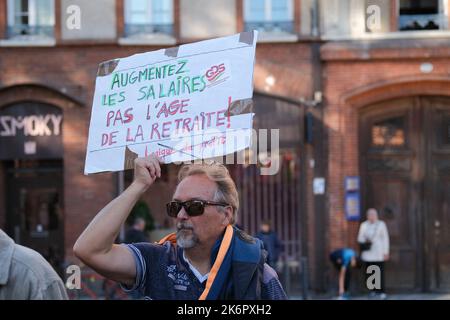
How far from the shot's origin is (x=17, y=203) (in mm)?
18250

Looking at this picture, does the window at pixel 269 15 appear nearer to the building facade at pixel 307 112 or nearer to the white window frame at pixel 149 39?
the building facade at pixel 307 112

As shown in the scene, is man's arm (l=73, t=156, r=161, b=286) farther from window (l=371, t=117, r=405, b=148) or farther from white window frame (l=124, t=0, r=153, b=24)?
white window frame (l=124, t=0, r=153, b=24)

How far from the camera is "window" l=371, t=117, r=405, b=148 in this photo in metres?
17.5

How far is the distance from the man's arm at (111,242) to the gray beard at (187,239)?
0.85ft

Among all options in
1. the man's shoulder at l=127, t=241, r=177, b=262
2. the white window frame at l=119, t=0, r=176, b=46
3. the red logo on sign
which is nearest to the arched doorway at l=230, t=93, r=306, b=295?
the white window frame at l=119, t=0, r=176, b=46

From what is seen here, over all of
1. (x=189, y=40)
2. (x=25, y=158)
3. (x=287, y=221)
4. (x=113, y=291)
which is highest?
(x=189, y=40)

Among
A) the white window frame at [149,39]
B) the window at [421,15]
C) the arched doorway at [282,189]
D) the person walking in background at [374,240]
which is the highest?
the window at [421,15]

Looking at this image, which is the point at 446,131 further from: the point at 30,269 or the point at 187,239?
the point at 30,269

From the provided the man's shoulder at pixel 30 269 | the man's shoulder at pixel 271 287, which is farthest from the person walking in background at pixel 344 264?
→ the man's shoulder at pixel 30 269

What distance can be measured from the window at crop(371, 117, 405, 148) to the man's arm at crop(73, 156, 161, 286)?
13.8 m

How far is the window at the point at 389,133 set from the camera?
687 inches

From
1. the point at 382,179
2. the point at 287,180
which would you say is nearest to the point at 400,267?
the point at 382,179

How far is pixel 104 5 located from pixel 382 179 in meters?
6.99

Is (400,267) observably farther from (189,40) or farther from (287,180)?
(189,40)
